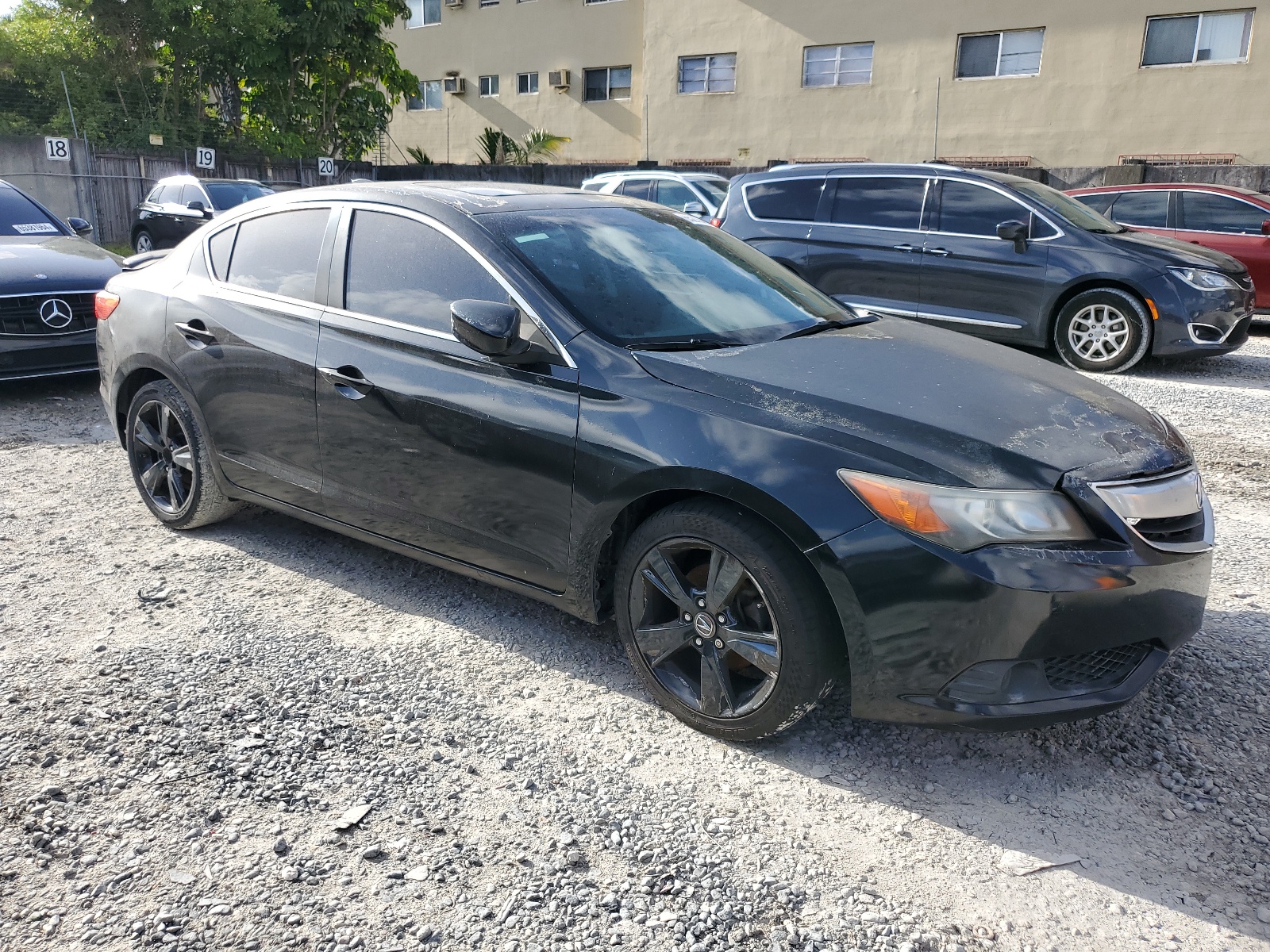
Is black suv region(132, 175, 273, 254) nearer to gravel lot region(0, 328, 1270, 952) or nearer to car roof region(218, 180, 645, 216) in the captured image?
car roof region(218, 180, 645, 216)

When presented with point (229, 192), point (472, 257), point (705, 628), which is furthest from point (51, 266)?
point (229, 192)

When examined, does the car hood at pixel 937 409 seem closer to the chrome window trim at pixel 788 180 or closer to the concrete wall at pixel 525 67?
the chrome window trim at pixel 788 180

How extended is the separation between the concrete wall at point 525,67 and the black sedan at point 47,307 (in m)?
23.7

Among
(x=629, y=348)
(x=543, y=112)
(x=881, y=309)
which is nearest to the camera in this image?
(x=629, y=348)

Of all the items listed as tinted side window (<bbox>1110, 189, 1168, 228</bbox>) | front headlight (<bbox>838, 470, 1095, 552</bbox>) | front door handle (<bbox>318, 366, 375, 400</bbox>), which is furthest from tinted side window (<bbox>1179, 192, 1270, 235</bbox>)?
front door handle (<bbox>318, 366, 375, 400</bbox>)

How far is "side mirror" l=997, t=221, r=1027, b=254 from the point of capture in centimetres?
916

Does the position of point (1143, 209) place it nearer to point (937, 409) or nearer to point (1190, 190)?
point (1190, 190)

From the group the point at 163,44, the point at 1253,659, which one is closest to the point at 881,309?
the point at 1253,659

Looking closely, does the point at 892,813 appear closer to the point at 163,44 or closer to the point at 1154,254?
the point at 1154,254

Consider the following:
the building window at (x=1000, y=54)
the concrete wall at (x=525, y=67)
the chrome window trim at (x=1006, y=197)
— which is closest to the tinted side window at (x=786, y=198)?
the chrome window trim at (x=1006, y=197)

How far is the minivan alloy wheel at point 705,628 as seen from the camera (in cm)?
303

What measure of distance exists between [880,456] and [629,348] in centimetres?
96

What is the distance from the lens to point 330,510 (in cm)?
420

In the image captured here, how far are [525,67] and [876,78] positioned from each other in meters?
12.7
